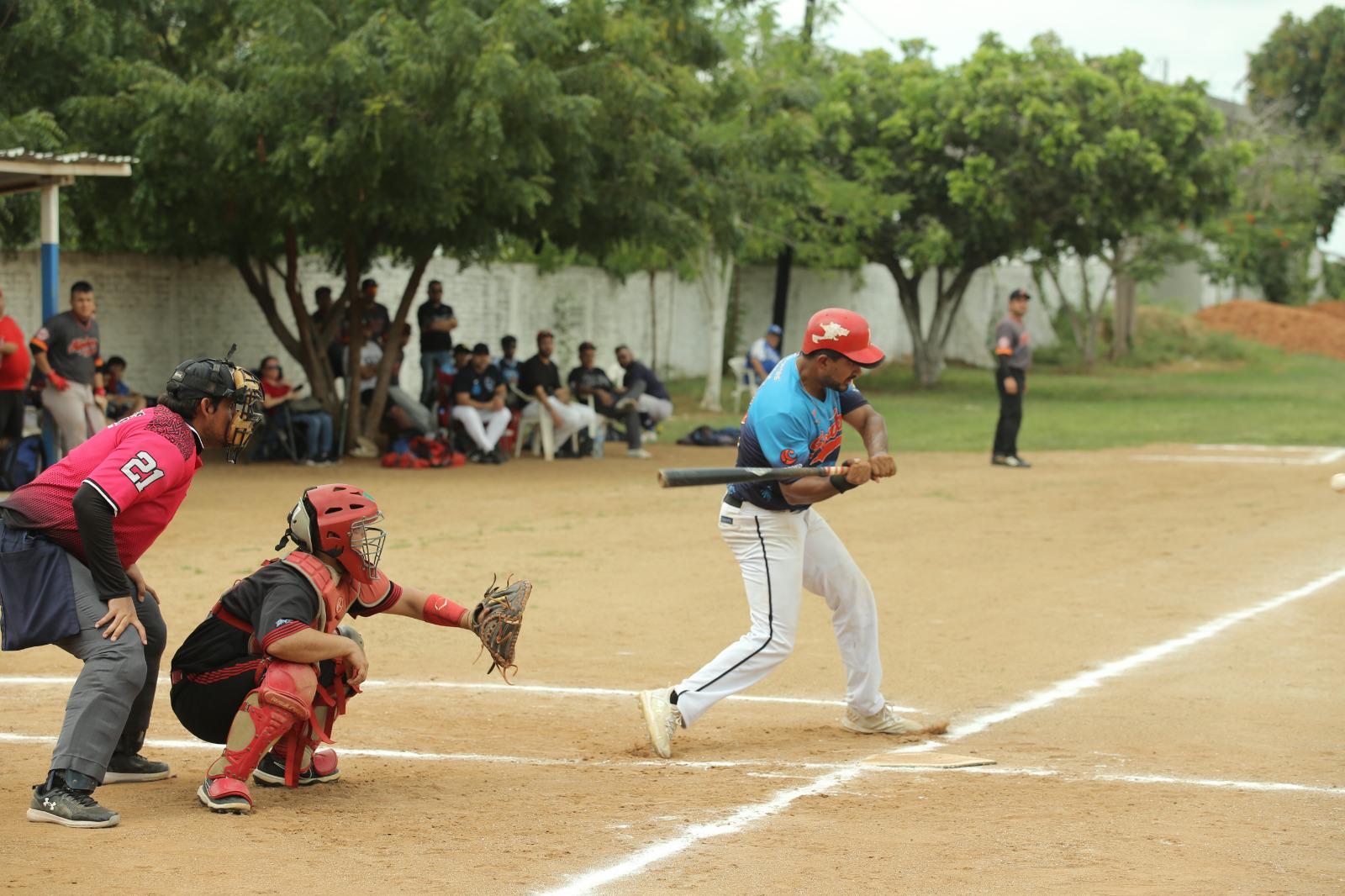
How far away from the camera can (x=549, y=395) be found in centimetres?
2034

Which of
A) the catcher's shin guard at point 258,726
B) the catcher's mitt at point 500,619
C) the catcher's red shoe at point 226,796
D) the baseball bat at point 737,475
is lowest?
the catcher's red shoe at point 226,796

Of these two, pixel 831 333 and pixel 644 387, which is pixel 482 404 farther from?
pixel 831 333

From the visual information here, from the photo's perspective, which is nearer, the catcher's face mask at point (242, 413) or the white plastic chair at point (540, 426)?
the catcher's face mask at point (242, 413)

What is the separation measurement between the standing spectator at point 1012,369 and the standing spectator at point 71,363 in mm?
10431

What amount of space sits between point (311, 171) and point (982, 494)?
8.52 m

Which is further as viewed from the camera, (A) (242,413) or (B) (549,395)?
(B) (549,395)

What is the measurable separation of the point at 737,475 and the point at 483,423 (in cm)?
1388

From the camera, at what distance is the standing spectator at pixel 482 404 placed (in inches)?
768

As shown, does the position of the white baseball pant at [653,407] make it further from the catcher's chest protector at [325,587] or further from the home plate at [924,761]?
the catcher's chest protector at [325,587]

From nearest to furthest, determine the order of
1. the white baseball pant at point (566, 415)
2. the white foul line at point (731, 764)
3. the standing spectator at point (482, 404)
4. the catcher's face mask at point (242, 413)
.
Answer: the catcher's face mask at point (242, 413) → the white foul line at point (731, 764) → the standing spectator at point (482, 404) → the white baseball pant at point (566, 415)

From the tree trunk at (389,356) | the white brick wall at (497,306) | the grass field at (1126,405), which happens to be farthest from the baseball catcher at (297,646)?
the grass field at (1126,405)

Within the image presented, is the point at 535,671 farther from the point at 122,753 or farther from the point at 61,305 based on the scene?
the point at 61,305

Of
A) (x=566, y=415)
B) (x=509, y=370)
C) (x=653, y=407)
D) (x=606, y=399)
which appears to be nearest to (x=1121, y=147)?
(x=653, y=407)

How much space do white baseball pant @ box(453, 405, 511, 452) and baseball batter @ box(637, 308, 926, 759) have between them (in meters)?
12.9
